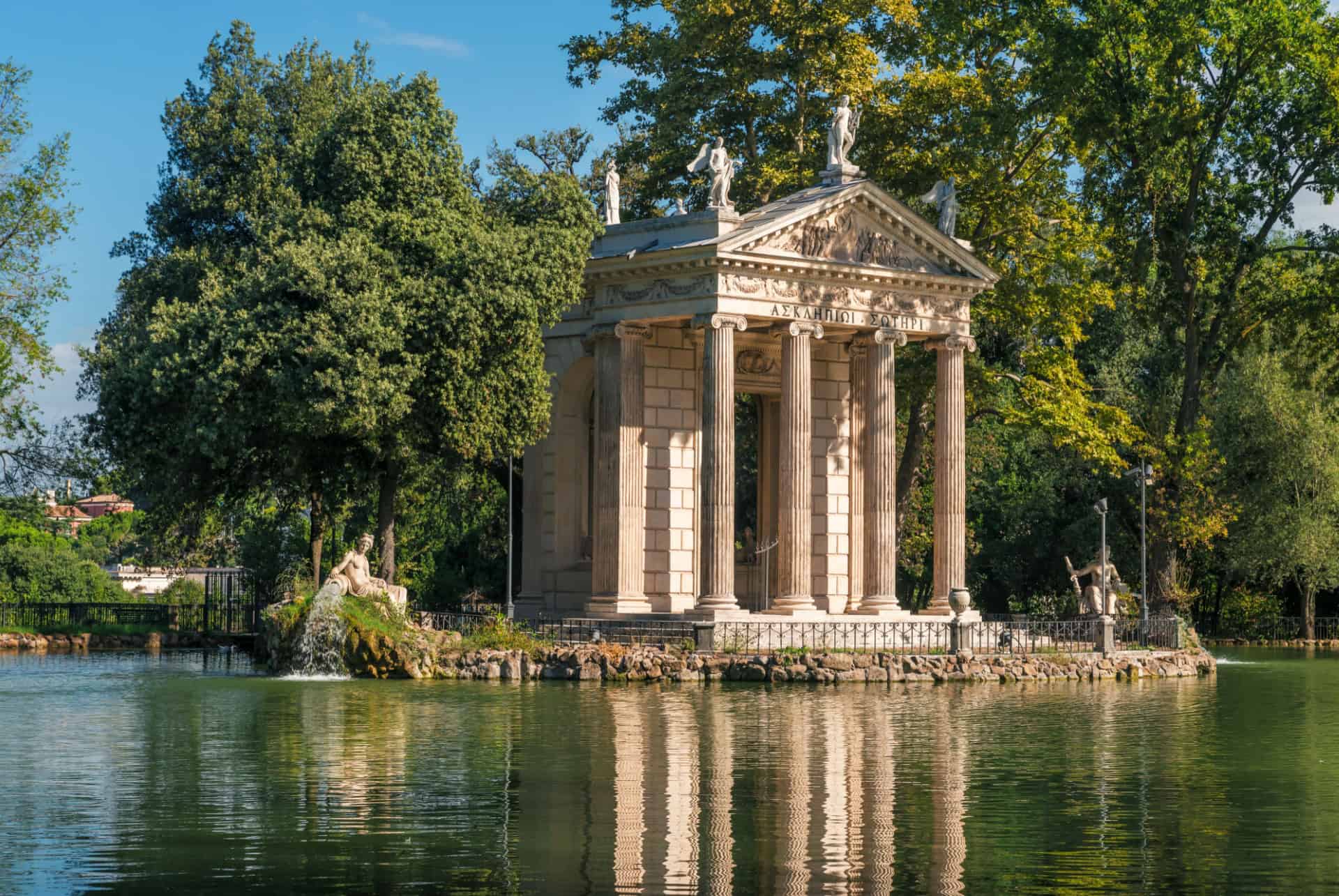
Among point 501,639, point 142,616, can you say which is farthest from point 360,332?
point 142,616

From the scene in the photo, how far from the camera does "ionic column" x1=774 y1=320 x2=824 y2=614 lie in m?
44.4

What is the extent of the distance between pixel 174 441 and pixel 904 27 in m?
26.1

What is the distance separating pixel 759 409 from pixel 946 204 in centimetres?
794

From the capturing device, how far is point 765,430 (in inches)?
2044

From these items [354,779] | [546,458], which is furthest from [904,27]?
[354,779]

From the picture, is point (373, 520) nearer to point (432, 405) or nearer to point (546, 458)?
point (546, 458)

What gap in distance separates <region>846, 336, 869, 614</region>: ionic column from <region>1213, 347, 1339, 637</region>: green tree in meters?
21.7

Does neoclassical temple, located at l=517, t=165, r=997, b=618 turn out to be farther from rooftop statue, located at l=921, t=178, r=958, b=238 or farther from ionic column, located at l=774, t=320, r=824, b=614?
rooftop statue, located at l=921, t=178, r=958, b=238

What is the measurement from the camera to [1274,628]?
7250cm

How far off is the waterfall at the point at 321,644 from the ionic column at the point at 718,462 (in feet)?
30.1

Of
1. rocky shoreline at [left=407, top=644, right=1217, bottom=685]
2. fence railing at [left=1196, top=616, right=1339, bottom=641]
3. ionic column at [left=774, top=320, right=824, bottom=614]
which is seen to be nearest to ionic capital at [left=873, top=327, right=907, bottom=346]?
ionic column at [left=774, top=320, right=824, bottom=614]

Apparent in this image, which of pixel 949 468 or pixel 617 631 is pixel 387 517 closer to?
pixel 617 631

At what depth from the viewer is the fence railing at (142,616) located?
54719 mm

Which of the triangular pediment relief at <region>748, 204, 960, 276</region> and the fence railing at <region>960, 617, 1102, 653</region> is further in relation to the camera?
the triangular pediment relief at <region>748, 204, 960, 276</region>
